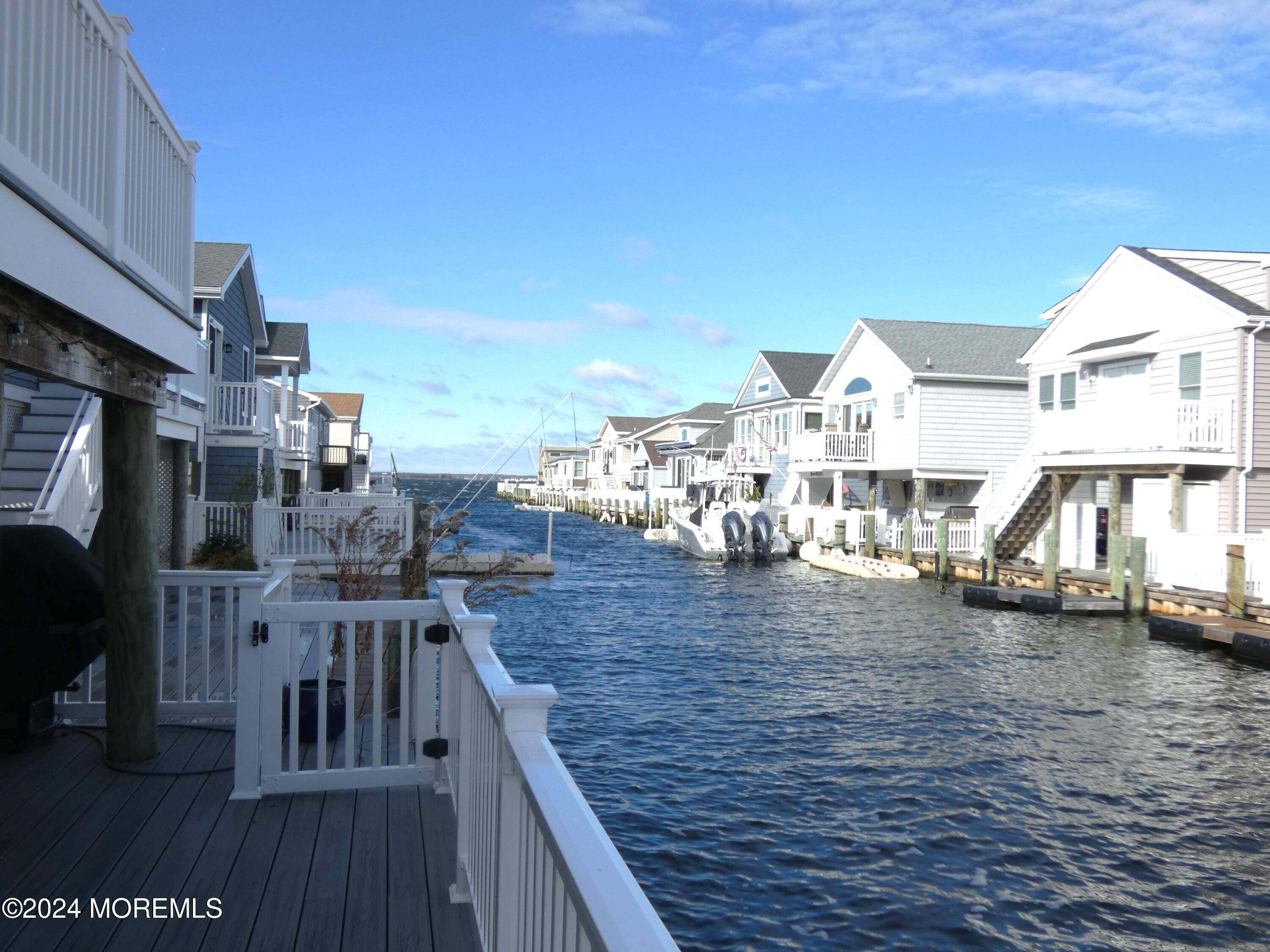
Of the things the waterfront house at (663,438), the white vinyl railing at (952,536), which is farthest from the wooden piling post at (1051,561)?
the waterfront house at (663,438)

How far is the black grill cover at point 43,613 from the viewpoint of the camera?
5.49 metres

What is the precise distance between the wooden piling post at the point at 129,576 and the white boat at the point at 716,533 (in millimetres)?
30361

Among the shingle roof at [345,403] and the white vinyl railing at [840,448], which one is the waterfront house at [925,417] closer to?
the white vinyl railing at [840,448]

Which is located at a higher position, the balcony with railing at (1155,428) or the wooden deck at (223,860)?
the balcony with railing at (1155,428)

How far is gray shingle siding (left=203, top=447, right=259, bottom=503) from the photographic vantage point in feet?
75.0

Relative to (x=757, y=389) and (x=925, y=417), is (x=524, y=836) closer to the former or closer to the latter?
(x=925, y=417)

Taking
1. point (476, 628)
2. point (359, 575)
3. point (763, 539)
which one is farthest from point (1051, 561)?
point (476, 628)

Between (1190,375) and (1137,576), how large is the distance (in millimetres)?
5458

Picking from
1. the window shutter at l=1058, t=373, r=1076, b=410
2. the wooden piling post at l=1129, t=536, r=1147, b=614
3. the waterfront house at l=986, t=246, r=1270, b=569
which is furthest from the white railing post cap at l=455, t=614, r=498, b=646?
the window shutter at l=1058, t=373, r=1076, b=410

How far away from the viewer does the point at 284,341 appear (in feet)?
103

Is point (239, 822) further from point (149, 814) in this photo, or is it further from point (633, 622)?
point (633, 622)

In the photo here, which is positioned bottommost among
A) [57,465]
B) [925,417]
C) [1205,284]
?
[57,465]

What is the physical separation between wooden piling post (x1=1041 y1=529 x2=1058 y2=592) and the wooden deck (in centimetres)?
1963

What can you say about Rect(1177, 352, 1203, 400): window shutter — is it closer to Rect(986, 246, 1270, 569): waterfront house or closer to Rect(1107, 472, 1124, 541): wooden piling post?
Rect(986, 246, 1270, 569): waterfront house
